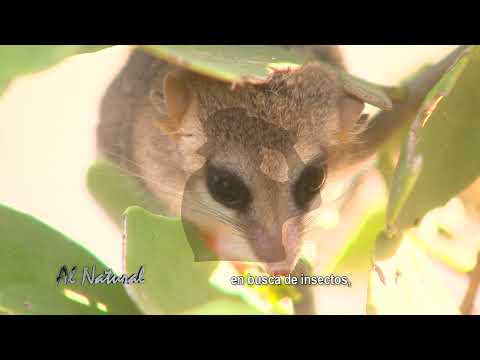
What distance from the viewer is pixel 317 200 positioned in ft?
4.51

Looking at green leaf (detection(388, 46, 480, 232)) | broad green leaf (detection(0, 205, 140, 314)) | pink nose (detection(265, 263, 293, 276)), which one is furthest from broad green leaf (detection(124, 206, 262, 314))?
green leaf (detection(388, 46, 480, 232))

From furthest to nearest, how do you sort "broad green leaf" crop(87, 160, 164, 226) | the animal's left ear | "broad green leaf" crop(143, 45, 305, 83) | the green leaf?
"broad green leaf" crop(87, 160, 164, 226)
the animal's left ear
the green leaf
"broad green leaf" crop(143, 45, 305, 83)

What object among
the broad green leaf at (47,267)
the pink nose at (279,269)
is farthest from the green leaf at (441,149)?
the broad green leaf at (47,267)

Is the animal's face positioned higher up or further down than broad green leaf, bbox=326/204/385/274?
higher up

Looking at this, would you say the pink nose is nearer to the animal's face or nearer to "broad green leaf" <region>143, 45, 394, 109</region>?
the animal's face

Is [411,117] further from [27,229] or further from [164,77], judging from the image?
[27,229]

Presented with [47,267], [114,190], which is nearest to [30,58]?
[47,267]

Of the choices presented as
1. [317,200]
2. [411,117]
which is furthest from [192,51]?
[317,200]

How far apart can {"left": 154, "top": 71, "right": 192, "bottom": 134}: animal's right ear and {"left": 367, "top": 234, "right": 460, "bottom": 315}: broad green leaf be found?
553 millimetres

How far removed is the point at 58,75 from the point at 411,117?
0.68 meters

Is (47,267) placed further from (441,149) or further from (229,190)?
(441,149)

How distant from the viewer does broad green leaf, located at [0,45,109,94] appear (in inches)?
31.9

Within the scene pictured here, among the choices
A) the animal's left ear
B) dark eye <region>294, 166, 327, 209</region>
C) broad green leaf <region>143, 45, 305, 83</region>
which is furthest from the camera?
dark eye <region>294, 166, 327, 209</region>

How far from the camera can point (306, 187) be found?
1344mm
